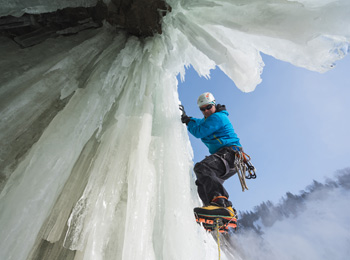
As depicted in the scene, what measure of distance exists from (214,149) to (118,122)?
1.13 meters

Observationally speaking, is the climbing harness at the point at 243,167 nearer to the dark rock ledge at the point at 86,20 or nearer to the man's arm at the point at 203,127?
the man's arm at the point at 203,127

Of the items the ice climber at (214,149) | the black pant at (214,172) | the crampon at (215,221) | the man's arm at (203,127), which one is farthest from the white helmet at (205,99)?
the crampon at (215,221)

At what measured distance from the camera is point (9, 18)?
2223mm

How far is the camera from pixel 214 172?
198 centimetres

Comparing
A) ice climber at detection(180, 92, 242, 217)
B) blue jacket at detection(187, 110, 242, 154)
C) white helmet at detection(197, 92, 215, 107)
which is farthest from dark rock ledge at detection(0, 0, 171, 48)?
blue jacket at detection(187, 110, 242, 154)

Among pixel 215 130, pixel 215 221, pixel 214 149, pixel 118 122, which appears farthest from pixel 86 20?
pixel 215 221

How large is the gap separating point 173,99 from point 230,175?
1.00m

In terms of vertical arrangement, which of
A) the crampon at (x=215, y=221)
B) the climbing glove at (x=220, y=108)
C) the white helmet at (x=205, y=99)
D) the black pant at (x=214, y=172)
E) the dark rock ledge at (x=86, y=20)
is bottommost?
the crampon at (x=215, y=221)

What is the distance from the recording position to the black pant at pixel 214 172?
1.75 m

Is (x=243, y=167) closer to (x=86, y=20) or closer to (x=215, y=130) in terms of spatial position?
(x=215, y=130)

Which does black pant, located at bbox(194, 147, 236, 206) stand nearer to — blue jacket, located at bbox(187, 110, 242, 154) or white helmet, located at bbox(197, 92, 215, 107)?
blue jacket, located at bbox(187, 110, 242, 154)

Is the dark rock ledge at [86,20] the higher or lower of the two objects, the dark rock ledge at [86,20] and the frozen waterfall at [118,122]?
the higher

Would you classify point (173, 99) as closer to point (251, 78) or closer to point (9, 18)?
point (251, 78)

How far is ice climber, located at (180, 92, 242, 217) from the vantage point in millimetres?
1747
